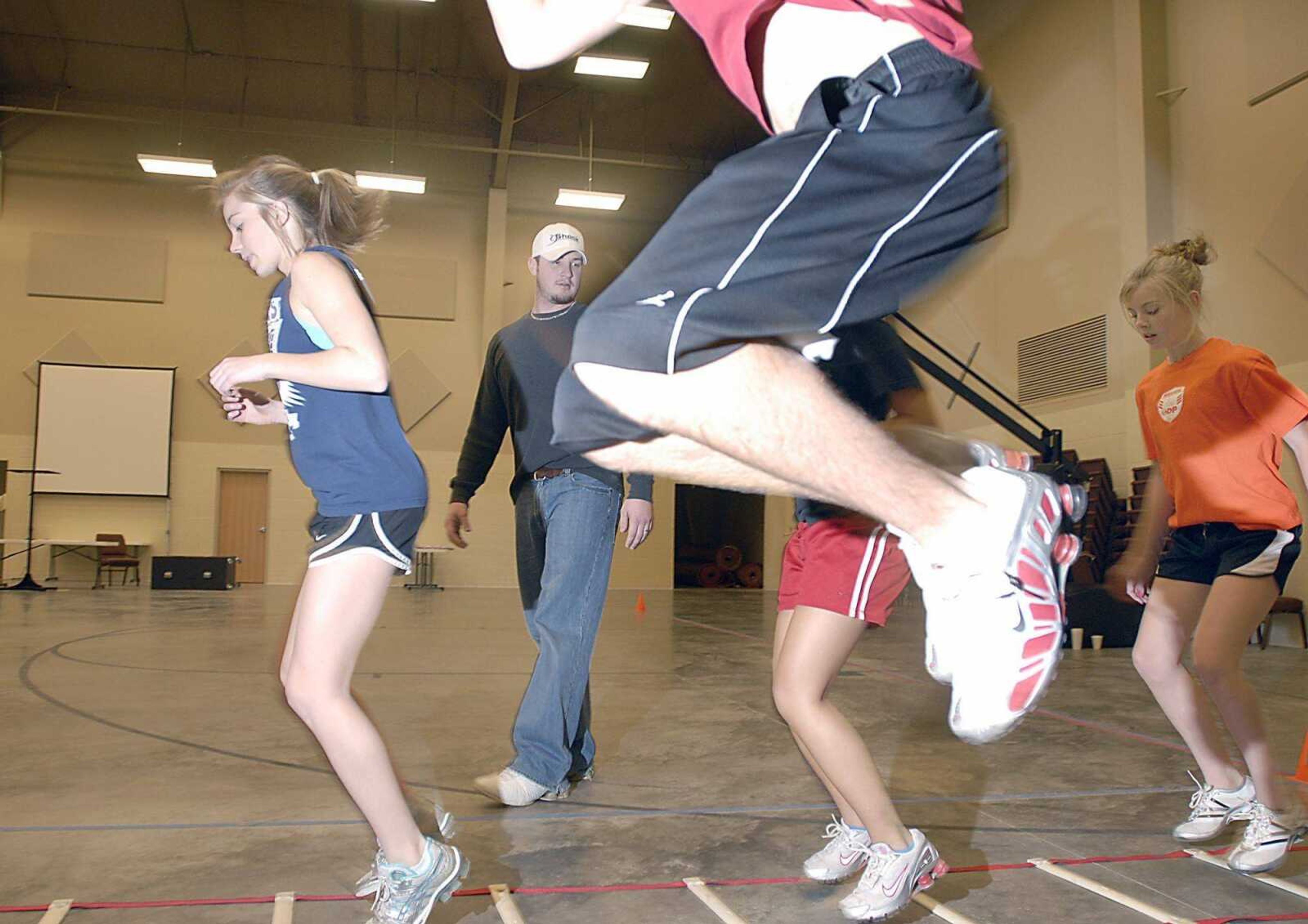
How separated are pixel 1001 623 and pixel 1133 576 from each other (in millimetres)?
1612

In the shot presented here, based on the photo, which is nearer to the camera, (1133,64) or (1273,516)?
(1273,516)

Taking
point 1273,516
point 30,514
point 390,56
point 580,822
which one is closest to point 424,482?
point 580,822

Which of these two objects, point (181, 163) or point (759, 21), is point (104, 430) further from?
point (759, 21)

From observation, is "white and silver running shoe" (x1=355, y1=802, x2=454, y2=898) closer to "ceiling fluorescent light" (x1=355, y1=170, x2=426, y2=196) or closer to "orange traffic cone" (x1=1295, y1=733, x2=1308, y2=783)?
"orange traffic cone" (x1=1295, y1=733, x2=1308, y2=783)

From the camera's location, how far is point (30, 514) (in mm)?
12328

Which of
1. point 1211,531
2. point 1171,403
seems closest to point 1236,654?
point 1211,531

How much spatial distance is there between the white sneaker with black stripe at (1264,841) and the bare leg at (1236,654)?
12 cm

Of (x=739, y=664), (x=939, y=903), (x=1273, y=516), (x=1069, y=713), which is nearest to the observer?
(x=939, y=903)

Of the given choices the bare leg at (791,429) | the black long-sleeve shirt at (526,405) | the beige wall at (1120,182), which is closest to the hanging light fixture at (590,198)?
the beige wall at (1120,182)

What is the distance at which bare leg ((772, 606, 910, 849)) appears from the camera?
1.89m

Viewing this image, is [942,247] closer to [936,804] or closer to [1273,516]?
[1273,516]

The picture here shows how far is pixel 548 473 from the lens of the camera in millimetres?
2898

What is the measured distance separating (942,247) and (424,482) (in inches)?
37.0

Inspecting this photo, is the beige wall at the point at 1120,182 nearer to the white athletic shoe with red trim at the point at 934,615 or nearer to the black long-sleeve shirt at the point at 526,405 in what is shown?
the black long-sleeve shirt at the point at 526,405
